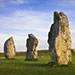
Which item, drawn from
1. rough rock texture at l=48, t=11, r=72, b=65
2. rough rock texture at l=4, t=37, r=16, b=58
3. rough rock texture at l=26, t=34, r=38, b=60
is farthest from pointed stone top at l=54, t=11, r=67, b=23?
rough rock texture at l=4, t=37, r=16, b=58

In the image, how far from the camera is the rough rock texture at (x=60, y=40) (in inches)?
901

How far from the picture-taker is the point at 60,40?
2322cm

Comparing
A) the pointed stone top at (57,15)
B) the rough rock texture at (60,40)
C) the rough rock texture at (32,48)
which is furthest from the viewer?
the rough rock texture at (32,48)

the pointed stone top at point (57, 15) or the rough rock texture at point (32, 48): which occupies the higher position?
the pointed stone top at point (57, 15)

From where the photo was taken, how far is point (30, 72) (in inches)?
771

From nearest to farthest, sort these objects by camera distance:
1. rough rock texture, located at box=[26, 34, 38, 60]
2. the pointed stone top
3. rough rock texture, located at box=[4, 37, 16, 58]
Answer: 1. the pointed stone top
2. rough rock texture, located at box=[26, 34, 38, 60]
3. rough rock texture, located at box=[4, 37, 16, 58]

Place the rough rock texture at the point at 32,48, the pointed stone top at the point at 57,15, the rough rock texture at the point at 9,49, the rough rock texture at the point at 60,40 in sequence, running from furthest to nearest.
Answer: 1. the rough rock texture at the point at 9,49
2. the rough rock texture at the point at 32,48
3. the pointed stone top at the point at 57,15
4. the rough rock texture at the point at 60,40

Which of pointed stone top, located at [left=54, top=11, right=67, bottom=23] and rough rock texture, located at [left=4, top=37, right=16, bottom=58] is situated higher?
pointed stone top, located at [left=54, top=11, right=67, bottom=23]

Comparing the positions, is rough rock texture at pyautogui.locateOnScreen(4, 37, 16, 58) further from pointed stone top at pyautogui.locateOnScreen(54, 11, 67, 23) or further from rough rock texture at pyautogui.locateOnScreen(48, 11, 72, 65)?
pointed stone top at pyautogui.locateOnScreen(54, 11, 67, 23)

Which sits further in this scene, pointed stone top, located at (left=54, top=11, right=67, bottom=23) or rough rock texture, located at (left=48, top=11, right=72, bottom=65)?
pointed stone top, located at (left=54, top=11, right=67, bottom=23)

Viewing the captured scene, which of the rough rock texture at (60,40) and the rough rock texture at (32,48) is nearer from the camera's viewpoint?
the rough rock texture at (60,40)

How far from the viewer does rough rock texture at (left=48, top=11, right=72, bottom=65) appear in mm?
22891

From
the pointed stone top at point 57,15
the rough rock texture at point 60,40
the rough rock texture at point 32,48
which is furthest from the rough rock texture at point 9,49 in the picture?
the pointed stone top at point 57,15

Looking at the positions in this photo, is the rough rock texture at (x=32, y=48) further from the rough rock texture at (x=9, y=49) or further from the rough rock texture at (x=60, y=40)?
the rough rock texture at (x=60, y=40)
